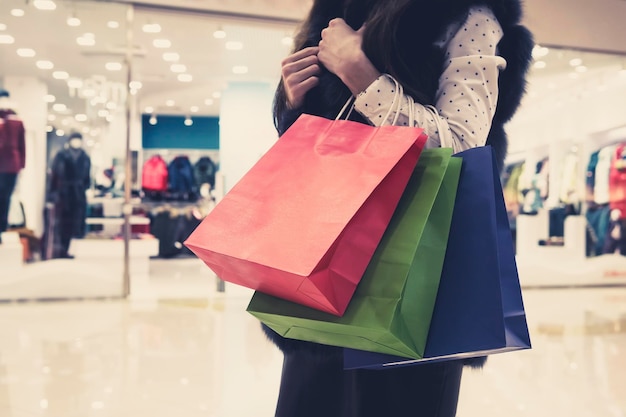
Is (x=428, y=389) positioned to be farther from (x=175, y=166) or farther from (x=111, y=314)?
(x=175, y=166)

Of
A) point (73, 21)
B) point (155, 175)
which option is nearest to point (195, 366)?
point (73, 21)

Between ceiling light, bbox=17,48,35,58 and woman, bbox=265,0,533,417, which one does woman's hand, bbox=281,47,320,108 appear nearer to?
woman, bbox=265,0,533,417

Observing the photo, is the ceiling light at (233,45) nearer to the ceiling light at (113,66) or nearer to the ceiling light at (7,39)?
the ceiling light at (113,66)

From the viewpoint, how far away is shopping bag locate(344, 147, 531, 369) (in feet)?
1.43

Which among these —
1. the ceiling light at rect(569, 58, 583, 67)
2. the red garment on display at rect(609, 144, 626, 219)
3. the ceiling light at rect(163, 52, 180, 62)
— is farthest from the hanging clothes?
the red garment on display at rect(609, 144, 626, 219)

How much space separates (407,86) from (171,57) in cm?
583

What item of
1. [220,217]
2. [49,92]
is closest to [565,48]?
[49,92]

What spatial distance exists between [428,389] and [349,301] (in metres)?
0.23

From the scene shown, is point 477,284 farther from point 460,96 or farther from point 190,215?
point 190,215

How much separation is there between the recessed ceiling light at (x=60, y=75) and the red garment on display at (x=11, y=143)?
467mm

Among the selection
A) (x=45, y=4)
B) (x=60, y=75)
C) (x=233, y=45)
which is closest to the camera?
(x=45, y=4)

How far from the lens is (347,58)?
0.60 m

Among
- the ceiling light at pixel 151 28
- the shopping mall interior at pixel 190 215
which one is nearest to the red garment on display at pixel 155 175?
the shopping mall interior at pixel 190 215

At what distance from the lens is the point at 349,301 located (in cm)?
45
